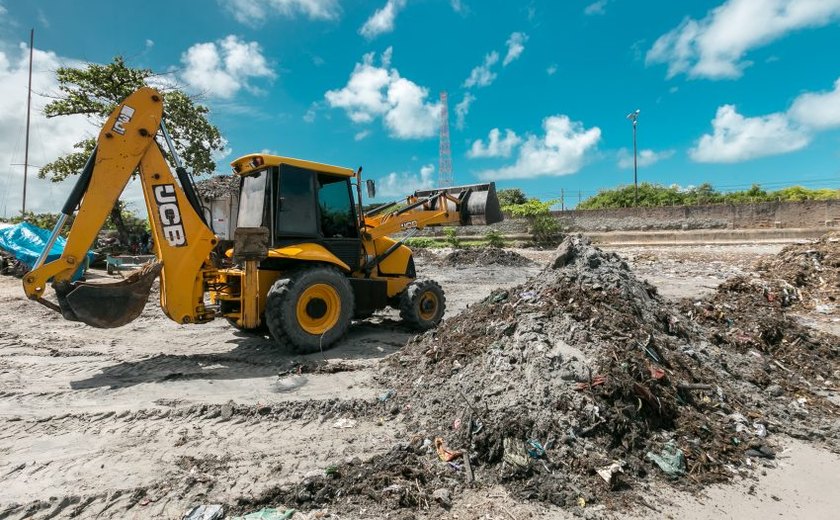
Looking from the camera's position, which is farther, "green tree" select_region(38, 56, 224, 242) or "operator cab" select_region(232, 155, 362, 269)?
"green tree" select_region(38, 56, 224, 242)

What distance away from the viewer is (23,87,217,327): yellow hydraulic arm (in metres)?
4.80

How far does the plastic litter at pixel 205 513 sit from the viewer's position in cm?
262

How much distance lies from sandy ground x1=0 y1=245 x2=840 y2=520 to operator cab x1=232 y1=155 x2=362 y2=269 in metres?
1.40

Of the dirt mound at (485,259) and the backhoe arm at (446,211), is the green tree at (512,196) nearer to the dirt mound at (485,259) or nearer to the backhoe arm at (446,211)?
the dirt mound at (485,259)

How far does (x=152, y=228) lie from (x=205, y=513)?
3.54 metres

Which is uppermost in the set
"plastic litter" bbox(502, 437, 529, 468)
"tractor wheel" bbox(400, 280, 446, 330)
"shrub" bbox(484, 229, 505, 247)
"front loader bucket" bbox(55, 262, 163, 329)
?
"shrub" bbox(484, 229, 505, 247)

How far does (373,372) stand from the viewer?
517 centimetres

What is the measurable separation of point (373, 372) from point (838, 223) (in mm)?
22210

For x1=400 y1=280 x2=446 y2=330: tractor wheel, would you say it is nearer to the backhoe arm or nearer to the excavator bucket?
the backhoe arm

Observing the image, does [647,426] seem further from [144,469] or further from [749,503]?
[144,469]

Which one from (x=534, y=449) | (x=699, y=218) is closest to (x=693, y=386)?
(x=534, y=449)

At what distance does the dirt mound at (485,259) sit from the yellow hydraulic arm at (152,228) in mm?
12593

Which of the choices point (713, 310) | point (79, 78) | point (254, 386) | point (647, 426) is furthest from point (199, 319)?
point (79, 78)

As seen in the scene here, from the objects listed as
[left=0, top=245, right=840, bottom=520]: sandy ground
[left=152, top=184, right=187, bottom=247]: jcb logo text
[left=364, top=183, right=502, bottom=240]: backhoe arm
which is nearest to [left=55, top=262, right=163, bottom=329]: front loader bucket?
[left=152, top=184, right=187, bottom=247]: jcb logo text
